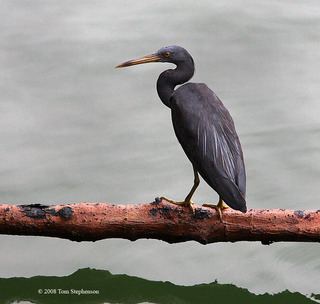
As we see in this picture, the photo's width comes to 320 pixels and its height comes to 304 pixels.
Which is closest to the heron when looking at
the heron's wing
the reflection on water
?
the heron's wing

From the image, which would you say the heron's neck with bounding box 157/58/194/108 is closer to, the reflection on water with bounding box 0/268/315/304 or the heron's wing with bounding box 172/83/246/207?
the heron's wing with bounding box 172/83/246/207

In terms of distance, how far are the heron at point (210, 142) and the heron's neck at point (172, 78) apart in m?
0.11

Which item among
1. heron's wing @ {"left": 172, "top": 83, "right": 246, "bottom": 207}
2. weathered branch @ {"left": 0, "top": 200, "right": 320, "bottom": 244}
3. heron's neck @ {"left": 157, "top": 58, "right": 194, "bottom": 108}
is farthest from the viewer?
heron's neck @ {"left": 157, "top": 58, "right": 194, "bottom": 108}

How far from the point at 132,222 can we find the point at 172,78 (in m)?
1.06

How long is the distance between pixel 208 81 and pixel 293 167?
1.14 meters

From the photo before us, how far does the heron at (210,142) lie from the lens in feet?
17.5

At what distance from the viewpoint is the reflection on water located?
18.9 feet

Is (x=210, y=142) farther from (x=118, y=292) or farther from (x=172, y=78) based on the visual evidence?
(x=118, y=292)

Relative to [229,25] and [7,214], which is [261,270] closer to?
[7,214]

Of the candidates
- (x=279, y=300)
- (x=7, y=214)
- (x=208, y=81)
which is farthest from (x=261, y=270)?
(x=208, y=81)

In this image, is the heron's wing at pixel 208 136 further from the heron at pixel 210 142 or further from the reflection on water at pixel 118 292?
the reflection on water at pixel 118 292

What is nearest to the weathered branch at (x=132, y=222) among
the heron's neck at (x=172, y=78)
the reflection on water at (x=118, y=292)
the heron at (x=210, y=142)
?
the heron at (x=210, y=142)

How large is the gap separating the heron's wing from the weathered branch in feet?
0.64

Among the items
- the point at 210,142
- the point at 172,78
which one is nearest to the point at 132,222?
the point at 210,142
